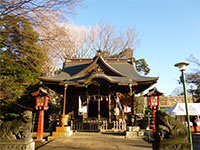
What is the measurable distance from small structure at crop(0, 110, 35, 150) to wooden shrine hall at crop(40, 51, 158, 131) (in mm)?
5815

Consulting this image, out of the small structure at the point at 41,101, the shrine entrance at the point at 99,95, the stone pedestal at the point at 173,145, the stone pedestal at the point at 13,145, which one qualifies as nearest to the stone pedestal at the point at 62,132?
the small structure at the point at 41,101

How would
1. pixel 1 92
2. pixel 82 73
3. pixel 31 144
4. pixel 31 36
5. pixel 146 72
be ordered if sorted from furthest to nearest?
pixel 146 72, pixel 82 73, pixel 1 92, pixel 31 36, pixel 31 144

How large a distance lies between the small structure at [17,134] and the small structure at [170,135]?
4.64 metres

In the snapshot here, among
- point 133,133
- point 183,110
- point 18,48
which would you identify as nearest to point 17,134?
point 18,48

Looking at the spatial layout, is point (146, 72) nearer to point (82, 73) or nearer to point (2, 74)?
point (82, 73)

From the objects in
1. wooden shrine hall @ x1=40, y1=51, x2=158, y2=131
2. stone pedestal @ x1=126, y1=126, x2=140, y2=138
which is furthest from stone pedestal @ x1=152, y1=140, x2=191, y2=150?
wooden shrine hall @ x1=40, y1=51, x2=158, y2=131

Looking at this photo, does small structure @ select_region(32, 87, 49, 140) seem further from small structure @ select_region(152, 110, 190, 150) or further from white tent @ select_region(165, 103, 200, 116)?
white tent @ select_region(165, 103, 200, 116)

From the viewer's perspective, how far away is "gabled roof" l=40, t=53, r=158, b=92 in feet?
39.3

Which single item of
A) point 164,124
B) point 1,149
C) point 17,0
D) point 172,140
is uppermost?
point 17,0

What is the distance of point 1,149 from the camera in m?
5.15

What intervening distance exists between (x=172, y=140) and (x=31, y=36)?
255 inches

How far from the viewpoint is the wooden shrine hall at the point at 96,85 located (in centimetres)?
1202

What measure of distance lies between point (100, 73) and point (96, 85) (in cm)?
131

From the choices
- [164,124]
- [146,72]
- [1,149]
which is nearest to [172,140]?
[164,124]
